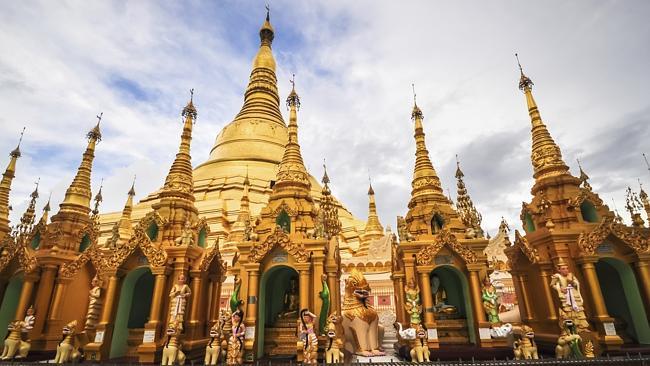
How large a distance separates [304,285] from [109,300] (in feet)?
21.3

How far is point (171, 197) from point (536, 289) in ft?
47.5

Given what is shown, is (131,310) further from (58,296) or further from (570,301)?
(570,301)

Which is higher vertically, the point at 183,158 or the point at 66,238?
the point at 183,158

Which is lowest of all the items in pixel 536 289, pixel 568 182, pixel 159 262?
pixel 536 289

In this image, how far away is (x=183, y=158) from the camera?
1600cm

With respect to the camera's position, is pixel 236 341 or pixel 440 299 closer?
pixel 236 341

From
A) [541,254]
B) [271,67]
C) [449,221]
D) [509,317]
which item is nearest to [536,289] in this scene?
[541,254]

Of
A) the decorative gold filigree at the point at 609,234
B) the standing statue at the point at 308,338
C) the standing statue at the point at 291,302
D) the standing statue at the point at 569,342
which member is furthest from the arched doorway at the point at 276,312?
the decorative gold filigree at the point at 609,234

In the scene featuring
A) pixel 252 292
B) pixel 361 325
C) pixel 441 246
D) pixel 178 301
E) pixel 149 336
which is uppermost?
pixel 441 246

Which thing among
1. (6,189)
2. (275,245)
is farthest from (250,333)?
(6,189)

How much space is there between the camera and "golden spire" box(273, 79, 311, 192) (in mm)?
15086

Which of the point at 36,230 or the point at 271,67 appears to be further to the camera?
the point at 271,67

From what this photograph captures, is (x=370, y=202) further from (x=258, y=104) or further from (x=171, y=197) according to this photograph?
(x=171, y=197)

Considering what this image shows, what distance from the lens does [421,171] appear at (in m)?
16.7
